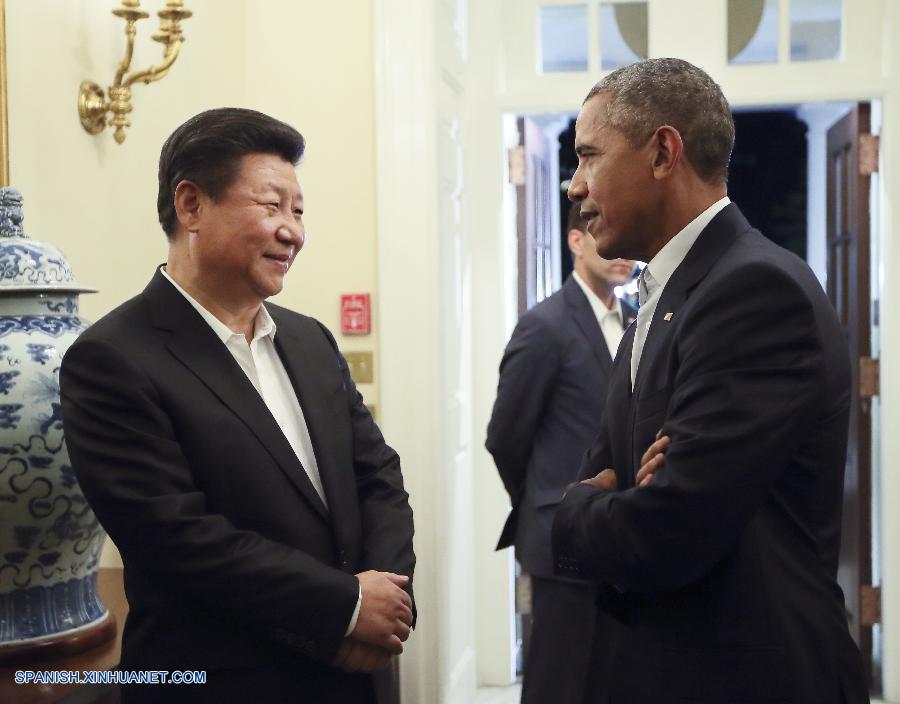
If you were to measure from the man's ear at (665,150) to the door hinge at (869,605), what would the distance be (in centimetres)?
285

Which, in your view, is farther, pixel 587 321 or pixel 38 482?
pixel 587 321

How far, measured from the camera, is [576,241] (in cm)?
323

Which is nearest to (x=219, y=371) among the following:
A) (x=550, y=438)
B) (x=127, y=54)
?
(x=127, y=54)

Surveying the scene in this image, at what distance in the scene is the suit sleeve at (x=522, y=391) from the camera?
2.98 metres

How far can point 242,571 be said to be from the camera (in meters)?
1.45

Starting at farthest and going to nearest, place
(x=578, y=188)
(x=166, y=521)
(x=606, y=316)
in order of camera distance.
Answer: (x=606, y=316) < (x=578, y=188) < (x=166, y=521)

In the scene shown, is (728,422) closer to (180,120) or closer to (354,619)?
(354,619)

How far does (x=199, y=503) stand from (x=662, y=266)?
0.77 m

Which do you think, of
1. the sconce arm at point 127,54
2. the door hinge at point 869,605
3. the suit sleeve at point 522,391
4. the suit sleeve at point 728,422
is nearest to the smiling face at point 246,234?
the suit sleeve at point 728,422

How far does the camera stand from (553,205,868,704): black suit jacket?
1333mm

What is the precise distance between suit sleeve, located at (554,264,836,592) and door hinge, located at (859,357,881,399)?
268cm

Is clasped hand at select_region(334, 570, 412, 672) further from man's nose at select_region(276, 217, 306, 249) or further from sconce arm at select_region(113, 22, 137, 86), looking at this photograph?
sconce arm at select_region(113, 22, 137, 86)

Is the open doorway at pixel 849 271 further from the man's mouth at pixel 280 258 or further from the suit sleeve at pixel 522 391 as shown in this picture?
the man's mouth at pixel 280 258

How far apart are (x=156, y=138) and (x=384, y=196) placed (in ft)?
2.71
